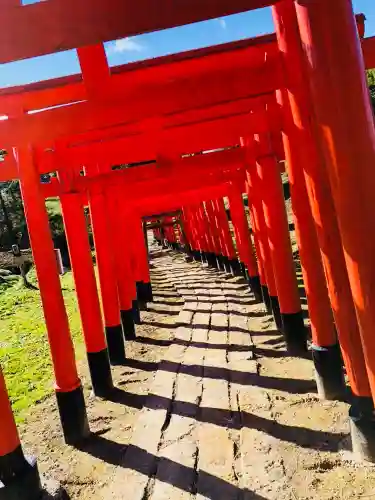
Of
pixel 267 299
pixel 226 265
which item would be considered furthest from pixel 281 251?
pixel 226 265

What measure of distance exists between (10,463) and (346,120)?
2950mm

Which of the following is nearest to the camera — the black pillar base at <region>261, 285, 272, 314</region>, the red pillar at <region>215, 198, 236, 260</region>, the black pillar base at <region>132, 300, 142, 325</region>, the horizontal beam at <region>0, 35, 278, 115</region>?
the horizontal beam at <region>0, 35, 278, 115</region>

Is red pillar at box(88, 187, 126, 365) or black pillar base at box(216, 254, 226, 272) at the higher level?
red pillar at box(88, 187, 126, 365)

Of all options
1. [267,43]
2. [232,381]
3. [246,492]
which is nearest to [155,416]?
[232,381]

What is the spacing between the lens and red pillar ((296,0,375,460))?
2.10m

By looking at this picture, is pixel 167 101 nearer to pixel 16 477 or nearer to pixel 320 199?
pixel 320 199

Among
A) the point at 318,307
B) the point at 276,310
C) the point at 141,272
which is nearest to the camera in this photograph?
the point at 318,307

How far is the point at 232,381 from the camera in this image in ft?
17.1

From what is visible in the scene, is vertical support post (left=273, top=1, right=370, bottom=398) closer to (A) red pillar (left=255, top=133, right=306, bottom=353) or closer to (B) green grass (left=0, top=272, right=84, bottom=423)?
(A) red pillar (left=255, top=133, right=306, bottom=353)

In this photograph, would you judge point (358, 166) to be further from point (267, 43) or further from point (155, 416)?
point (155, 416)

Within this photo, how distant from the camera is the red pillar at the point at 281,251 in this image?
554cm

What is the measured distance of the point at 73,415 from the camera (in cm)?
459

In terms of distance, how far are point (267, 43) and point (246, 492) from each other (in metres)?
3.44

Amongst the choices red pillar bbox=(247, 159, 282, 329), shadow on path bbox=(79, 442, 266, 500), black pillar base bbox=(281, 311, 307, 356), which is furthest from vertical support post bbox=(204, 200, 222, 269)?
shadow on path bbox=(79, 442, 266, 500)
